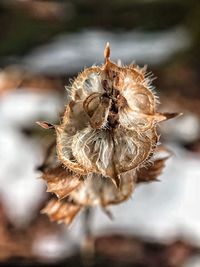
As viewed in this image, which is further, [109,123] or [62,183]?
[62,183]

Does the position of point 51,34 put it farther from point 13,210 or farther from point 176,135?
point 13,210

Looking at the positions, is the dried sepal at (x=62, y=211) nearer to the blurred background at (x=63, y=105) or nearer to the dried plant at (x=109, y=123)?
the dried plant at (x=109, y=123)

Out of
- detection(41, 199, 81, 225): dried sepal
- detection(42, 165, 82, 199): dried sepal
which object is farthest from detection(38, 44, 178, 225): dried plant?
detection(41, 199, 81, 225): dried sepal

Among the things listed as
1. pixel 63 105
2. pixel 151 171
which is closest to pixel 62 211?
pixel 151 171

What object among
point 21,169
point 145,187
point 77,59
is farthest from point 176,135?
point 77,59

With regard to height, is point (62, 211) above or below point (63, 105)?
below

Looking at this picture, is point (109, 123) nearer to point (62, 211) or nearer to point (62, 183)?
point (62, 183)

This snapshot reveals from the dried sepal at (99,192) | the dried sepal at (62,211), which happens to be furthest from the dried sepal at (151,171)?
the dried sepal at (62,211)

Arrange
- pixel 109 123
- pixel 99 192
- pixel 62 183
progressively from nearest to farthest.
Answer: pixel 109 123 → pixel 62 183 → pixel 99 192
